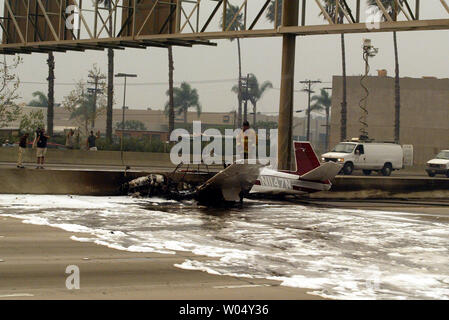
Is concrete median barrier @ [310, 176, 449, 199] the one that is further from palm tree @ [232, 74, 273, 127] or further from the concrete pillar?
palm tree @ [232, 74, 273, 127]

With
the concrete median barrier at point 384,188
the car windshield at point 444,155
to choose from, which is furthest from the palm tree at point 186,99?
the concrete median barrier at point 384,188

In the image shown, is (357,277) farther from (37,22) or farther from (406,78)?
(406,78)

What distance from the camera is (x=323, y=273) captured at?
11.5 metres

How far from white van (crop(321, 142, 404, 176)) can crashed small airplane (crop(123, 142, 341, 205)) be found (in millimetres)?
25600

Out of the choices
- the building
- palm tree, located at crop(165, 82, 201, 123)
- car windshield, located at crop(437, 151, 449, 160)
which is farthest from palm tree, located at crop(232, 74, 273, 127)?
car windshield, located at crop(437, 151, 449, 160)

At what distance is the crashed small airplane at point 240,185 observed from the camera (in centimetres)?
2197

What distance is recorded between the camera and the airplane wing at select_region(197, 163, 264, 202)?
21.5m

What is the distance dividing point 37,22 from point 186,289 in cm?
2932

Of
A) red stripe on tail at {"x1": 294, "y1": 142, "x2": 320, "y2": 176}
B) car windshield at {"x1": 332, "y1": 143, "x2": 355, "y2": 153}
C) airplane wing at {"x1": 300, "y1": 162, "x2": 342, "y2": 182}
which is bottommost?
airplane wing at {"x1": 300, "y1": 162, "x2": 342, "y2": 182}

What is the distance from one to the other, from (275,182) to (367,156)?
28.7 metres

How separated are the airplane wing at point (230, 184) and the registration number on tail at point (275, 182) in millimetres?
552

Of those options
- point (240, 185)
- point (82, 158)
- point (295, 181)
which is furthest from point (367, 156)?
point (240, 185)

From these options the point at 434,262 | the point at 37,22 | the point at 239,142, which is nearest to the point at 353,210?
the point at 239,142

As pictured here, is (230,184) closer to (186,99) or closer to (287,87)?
(287,87)
